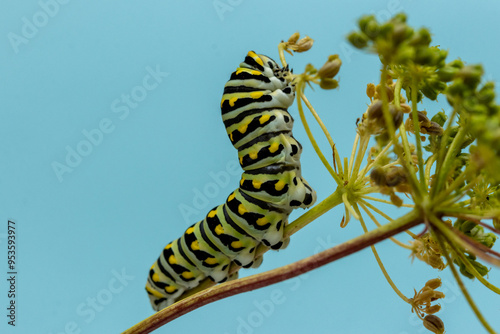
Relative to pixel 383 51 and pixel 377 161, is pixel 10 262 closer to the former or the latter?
pixel 377 161

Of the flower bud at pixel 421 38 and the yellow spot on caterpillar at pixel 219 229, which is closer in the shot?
the flower bud at pixel 421 38

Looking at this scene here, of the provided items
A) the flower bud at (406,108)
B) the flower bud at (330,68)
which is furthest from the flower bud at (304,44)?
the flower bud at (330,68)

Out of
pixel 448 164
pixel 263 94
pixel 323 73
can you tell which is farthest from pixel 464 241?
pixel 263 94

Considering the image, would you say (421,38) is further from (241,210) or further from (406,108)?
(241,210)

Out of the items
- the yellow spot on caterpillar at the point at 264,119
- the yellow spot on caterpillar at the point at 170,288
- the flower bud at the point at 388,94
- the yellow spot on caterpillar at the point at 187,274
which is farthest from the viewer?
the yellow spot on caterpillar at the point at 170,288

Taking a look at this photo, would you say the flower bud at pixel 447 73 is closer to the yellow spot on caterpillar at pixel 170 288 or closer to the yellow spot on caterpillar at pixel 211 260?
the yellow spot on caterpillar at pixel 211 260

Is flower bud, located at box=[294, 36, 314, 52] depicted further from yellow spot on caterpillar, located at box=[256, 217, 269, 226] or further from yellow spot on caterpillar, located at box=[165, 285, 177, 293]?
yellow spot on caterpillar, located at box=[165, 285, 177, 293]

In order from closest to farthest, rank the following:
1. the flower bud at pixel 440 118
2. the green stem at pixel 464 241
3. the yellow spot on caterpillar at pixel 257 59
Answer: the green stem at pixel 464 241 < the flower bud at pixel 440 118 < the yellow spot on caterpillar at pixel 257 59

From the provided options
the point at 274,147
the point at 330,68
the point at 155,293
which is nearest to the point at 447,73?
the point at 330,68
